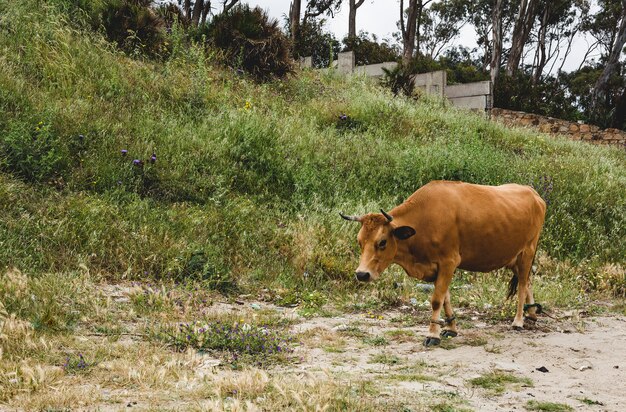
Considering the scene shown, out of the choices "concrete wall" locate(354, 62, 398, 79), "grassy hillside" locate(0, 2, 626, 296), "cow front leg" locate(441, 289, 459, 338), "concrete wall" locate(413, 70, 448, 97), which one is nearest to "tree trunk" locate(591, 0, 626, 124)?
"concrete wall" locate(413, 70, 448, 97)

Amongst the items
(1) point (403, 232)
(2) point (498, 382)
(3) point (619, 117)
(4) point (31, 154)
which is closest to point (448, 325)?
(1) point (403, 232)

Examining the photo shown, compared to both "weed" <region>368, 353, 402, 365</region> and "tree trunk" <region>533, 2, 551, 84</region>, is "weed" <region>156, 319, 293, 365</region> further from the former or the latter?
"tree trunk" <region>533, 2, 551, 84</region>

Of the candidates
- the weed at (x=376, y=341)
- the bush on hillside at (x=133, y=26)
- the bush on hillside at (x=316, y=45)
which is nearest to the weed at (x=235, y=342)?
the weed at (x=376, y=341)

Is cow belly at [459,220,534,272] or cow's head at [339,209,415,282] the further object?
cow belly at [459,220,534,272]

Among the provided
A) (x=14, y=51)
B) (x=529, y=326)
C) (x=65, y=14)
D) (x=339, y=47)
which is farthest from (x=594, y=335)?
(x=339, y=47)

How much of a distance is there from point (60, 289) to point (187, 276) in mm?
1842

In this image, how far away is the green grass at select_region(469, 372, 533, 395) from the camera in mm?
4566

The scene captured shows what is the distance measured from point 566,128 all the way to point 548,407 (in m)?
21.3

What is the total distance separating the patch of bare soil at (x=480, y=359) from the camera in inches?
172

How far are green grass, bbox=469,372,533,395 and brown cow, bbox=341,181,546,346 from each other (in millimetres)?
1094

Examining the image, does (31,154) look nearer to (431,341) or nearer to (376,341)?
(376,341)

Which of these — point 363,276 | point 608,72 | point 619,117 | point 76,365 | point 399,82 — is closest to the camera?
point 76,365

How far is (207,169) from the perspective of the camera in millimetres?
10453

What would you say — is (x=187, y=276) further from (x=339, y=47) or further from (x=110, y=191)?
(x=339, y=47)
